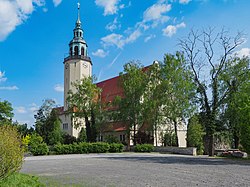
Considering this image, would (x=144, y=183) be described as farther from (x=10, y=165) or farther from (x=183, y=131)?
(x=183, y=131)

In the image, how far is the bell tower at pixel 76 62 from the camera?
51.5 m

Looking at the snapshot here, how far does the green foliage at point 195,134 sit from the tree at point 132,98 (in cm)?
553

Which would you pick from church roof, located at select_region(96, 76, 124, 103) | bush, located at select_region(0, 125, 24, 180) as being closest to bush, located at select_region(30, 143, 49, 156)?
church roof, located at select_region(96, 76, 124, 103)

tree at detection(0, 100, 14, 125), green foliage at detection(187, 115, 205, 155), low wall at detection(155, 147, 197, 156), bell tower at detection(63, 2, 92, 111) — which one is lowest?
low wall at detection(155, 147, 197, 156)

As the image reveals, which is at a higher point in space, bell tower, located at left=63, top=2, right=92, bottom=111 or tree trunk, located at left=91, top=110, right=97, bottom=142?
bell tower, located at left=63, top=2, right=92, bottom=111

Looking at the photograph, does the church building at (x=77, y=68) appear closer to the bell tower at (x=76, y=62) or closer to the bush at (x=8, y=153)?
the bell tower at (x=76, y=62)

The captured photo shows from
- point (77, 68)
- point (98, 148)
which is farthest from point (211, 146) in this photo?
point (77, 68)

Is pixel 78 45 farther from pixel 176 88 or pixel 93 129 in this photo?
pixel 176 88

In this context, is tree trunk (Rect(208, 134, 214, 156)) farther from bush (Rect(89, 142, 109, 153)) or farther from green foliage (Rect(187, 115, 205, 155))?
bush (Rect(89, 142, 109, 153))

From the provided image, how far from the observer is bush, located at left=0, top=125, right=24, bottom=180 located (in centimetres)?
775

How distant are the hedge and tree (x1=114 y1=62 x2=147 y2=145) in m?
4.09

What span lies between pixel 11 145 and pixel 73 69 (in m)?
44.4

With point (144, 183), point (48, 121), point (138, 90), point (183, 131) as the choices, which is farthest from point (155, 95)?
point (144, 183)

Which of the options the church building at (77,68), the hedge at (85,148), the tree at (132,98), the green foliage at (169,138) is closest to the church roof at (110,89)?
the church building at (77,68)
